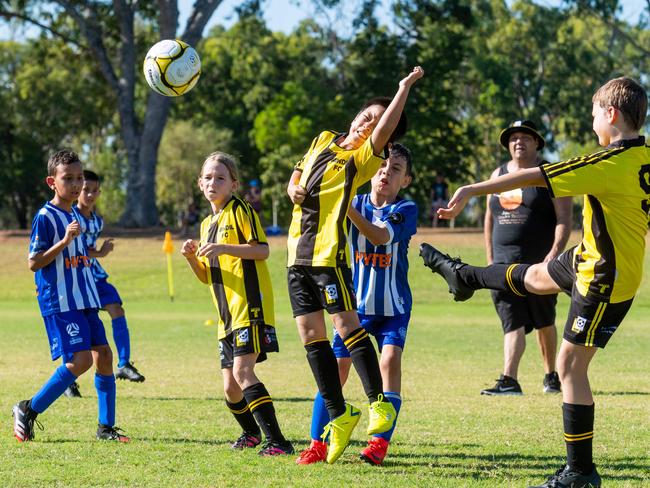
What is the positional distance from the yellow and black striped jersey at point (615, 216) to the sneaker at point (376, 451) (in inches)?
59.5

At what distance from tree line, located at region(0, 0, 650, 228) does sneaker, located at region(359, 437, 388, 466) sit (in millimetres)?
37403

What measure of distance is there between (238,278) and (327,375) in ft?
2.89

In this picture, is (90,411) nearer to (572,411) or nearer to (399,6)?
(572,411)

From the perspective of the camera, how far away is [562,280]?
5707 mm

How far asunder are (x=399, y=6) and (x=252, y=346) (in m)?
36.8

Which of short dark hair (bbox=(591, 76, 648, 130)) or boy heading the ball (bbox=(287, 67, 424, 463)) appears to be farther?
boy heading the ball (bbox=(287, 67, 424, 463))

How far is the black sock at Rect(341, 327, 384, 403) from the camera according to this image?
592 centimetres

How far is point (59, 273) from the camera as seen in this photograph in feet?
23.3

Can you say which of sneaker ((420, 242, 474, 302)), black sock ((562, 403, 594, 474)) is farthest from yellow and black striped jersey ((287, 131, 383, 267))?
black sock ((562, 403, 594, 474))

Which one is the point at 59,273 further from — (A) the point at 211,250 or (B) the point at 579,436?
(B) the point at 579,436

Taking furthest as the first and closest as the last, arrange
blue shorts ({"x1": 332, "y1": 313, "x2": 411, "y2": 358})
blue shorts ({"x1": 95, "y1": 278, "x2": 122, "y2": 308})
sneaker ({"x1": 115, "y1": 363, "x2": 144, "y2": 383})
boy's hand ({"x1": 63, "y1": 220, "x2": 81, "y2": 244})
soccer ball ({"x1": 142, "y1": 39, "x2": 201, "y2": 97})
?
blue shorts ({"x1": 95, "y1": 278, "x2": 122, "y2": 308}), sneaker ({"x1": 115, "y1": 363, "x2": 144, "y2": 383}), soccer ball ({"x1": 142, "y1": 39, "x2": 201, "y2": 97}), boy's hand ({"x1": 63, "y1": 220, "x2": 81, "y2": 244}), blue shorts ({"x1": 332, "y1": 313, "x2": 411, "y2": 358})

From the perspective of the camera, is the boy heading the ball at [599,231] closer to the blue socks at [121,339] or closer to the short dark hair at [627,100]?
the short dark hair at [627,100]

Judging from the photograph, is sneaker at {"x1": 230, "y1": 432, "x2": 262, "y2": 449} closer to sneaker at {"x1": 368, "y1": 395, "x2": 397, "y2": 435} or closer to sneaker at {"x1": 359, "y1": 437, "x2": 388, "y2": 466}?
sneaker at {"x1": 359, "y1": 437, "x2": 388, "y2": 466}

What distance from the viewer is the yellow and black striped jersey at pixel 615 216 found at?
5.13 m
